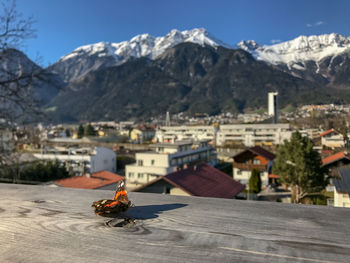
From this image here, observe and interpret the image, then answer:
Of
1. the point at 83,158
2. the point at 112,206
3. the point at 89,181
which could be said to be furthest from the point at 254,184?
the point at 112,206

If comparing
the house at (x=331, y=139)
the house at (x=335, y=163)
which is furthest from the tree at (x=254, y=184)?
the house at (x=331, y=139)

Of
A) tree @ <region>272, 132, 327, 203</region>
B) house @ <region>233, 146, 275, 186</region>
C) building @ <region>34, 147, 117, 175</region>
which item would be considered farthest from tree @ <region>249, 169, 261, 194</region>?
building @ <region>34, 147, 117, 175</region>

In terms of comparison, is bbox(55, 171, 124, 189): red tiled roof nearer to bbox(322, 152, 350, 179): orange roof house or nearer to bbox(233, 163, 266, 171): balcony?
bbox(233, 163, 266, 171): balcony

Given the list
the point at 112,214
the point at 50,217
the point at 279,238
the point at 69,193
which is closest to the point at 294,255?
the point at 279,238

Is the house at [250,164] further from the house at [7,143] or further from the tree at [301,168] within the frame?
the house at [7,143]

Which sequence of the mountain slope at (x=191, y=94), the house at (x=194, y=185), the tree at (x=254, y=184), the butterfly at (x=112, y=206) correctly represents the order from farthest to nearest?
the mountain slope at (x=191, y=94), the tree at (x=254, y=184), the house at (x=194, y=185), the butterfly at (x=112, y=206)

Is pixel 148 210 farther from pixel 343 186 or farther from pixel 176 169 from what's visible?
pixel 176 169
